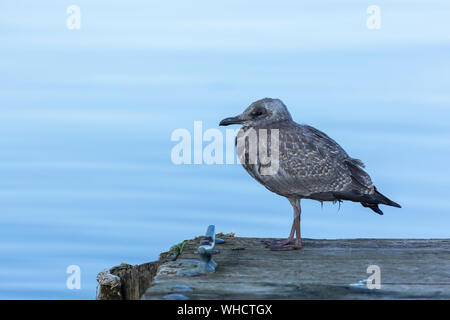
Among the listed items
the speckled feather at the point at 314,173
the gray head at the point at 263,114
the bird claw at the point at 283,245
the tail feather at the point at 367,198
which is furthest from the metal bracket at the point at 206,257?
the gray head at the point at 263,114

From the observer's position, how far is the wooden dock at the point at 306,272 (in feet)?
26.2

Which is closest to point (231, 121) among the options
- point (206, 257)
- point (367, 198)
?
point (367, 198)

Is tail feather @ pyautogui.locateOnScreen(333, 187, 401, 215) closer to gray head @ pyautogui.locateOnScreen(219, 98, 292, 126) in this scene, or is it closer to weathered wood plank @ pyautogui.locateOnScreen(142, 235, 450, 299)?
weathered wood plank @ pyautogui.locateOnScreen(142, 235, 450, 299)

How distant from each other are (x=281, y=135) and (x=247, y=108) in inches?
35.3

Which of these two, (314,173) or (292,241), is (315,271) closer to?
(292,241)

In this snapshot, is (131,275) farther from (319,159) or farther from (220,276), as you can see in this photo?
(319,159)

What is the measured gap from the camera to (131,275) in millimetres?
10109

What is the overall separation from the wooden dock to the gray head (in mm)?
1830

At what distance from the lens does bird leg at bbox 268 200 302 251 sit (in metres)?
10.4

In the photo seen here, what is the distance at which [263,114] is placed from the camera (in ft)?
37.1

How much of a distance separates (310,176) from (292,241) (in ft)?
3.38

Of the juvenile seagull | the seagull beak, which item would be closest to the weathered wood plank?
the juvenile seagull

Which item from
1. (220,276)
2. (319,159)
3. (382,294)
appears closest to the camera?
(382,294)
